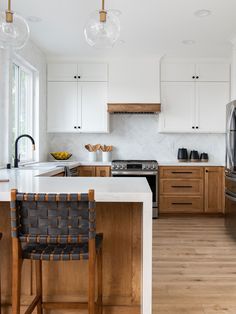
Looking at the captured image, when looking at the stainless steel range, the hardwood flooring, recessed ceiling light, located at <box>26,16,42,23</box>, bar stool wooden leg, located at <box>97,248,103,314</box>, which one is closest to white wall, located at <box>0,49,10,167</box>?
recessed ceiling light, located at <box>26,16,42,23</box>

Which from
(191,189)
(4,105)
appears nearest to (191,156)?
(191,189)

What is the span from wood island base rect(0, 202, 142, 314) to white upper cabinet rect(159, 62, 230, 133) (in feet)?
11.3

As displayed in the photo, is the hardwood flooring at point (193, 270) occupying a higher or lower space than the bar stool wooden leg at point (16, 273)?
lower

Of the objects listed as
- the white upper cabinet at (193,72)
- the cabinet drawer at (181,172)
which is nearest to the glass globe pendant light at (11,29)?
the cabinet drawer at (181,172)

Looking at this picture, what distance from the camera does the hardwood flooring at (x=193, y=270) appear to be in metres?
2.26

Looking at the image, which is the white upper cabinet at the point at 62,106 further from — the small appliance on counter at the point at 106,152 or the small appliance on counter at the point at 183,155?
the small appliance on counter at the point at 183,155

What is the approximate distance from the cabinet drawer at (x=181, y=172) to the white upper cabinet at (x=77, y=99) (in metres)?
1.18

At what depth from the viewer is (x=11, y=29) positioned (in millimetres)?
2055

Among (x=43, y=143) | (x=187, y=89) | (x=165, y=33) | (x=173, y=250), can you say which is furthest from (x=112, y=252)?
(x=187, y=89)

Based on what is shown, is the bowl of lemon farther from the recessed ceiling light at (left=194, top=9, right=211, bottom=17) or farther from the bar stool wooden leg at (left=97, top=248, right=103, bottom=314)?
the bar stool wooden leg at (left=97, top=248, right=103, bottom=314)

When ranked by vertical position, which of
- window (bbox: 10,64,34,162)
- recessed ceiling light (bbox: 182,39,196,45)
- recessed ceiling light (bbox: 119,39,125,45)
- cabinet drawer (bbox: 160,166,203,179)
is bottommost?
cabinet drawer (bbox: 160,166,203,179)

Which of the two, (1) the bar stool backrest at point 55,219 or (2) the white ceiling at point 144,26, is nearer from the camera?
(1) the bar stool backrest at point 55,219

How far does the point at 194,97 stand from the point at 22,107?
274 centimetres

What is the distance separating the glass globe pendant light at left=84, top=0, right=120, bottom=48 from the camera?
1965 millimetres
